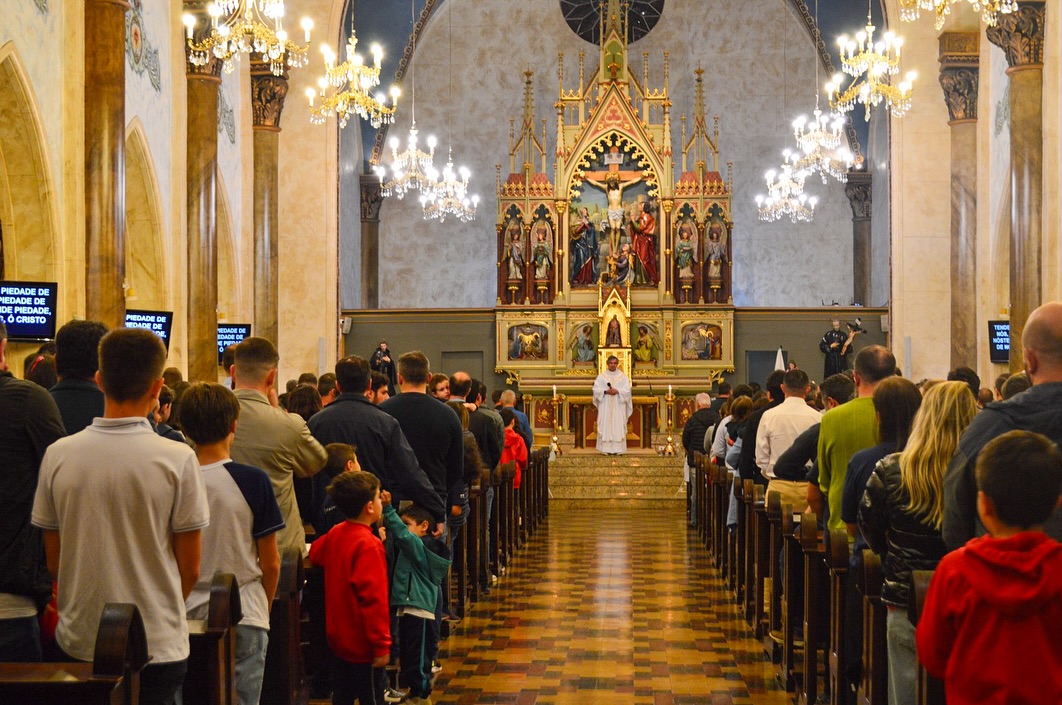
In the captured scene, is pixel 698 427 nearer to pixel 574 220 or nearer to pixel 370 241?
pixel 574 220

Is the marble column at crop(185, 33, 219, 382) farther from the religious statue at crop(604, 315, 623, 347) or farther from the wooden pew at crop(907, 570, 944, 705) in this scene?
the wooden pew at crop(907, 570, 944, 705)

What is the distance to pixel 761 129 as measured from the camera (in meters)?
29.0

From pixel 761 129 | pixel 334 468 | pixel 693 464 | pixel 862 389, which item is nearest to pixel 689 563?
pixel 693 464

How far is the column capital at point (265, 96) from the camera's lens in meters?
20.4

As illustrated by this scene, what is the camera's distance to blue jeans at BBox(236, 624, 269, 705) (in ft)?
14.9

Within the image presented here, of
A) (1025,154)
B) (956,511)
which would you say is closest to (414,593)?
(956,511)

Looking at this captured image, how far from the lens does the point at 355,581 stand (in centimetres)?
539

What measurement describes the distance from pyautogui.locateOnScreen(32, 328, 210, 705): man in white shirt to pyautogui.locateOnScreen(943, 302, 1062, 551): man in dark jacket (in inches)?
89.5

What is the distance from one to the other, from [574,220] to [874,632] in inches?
773

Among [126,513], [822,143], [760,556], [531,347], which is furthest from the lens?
[531,347]

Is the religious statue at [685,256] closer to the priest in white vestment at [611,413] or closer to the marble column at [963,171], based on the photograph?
the priest in white vestment at [611,413]

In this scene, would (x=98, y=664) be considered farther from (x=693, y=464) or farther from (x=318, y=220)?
(x=318, y=220)

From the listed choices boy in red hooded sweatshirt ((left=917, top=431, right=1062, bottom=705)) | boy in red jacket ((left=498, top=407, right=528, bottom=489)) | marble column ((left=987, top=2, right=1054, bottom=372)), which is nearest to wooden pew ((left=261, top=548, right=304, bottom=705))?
boy in red hooded sweatshirt ((left=917, top=431, right=1062, bottom=705))

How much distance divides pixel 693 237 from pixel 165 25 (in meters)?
10.9
